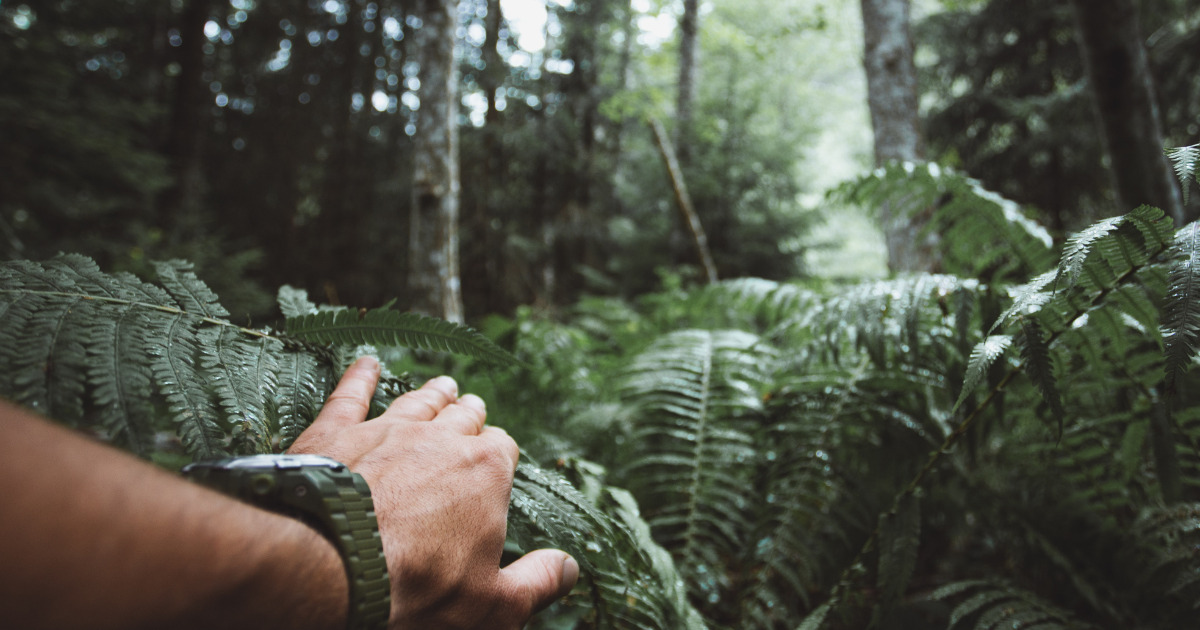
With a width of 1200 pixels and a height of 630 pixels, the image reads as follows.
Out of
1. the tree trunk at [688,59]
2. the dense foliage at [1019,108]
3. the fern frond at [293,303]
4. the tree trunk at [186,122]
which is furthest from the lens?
the tree trunk at [688,59]

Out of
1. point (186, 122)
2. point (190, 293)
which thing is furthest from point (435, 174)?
point (186, 122)

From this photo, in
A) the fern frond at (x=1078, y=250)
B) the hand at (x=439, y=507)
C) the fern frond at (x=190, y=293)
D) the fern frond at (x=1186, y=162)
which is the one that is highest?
the fern frond at (x=190, y=293)

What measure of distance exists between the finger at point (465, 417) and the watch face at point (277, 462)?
26cm

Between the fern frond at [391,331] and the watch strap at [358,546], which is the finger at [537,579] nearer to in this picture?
the watch strap at [358,546]

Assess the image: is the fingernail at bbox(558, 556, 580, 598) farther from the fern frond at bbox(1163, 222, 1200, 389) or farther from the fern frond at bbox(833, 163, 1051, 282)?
the fern frond at bbox(833, 163, 1051, 282)

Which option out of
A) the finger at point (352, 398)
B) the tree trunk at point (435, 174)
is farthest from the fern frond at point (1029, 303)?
the tree trunk at point (435, 174)

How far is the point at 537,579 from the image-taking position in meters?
0.80

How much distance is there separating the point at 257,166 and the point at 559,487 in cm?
1224

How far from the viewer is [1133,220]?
0.91 meters

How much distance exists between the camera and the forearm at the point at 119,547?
392 millimetres

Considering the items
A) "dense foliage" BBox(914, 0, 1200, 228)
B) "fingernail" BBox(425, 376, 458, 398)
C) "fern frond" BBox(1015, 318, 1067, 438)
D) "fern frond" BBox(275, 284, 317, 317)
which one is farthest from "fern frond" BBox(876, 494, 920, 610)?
"dense foliage" BBox(914, 0, 1200, 228)

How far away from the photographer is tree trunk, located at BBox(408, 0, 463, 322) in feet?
13.3

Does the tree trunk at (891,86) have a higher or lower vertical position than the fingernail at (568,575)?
higher

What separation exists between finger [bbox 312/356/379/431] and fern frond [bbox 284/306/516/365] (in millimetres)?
56
